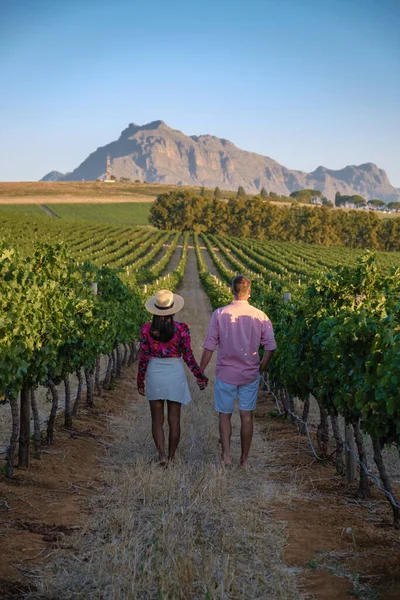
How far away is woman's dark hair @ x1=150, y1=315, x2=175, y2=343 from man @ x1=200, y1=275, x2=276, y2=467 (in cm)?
44

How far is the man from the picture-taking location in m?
7.18

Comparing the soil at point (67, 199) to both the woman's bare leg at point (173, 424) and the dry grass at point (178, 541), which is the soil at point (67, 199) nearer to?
the woman's bare leg at point (173, 424)

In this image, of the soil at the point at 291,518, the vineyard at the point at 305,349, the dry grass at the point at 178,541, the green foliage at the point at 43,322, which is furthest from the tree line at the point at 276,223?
the dry grass at the point at 178,541

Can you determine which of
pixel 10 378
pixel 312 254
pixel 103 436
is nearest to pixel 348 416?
pixel 10 378

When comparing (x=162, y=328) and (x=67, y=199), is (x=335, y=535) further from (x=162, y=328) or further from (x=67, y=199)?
(x=67, y=199)

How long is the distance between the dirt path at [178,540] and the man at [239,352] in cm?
48

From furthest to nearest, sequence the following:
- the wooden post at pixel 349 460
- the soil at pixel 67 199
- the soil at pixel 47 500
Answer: the soil at pixel 67 199, the wooden post at pixel 349 460, the soil at pixel 47 500

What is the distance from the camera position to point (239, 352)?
Answer: 7.17 meters

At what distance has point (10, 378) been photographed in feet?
21.1

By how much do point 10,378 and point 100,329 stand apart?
4.06 m

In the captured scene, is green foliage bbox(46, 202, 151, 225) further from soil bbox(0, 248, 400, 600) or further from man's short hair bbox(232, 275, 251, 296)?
man's short hair bbox(232, 275, 251, 296)

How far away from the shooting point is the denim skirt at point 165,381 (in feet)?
23.2

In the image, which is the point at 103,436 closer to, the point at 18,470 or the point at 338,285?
the point at 18,470

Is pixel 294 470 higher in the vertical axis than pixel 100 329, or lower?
lower
